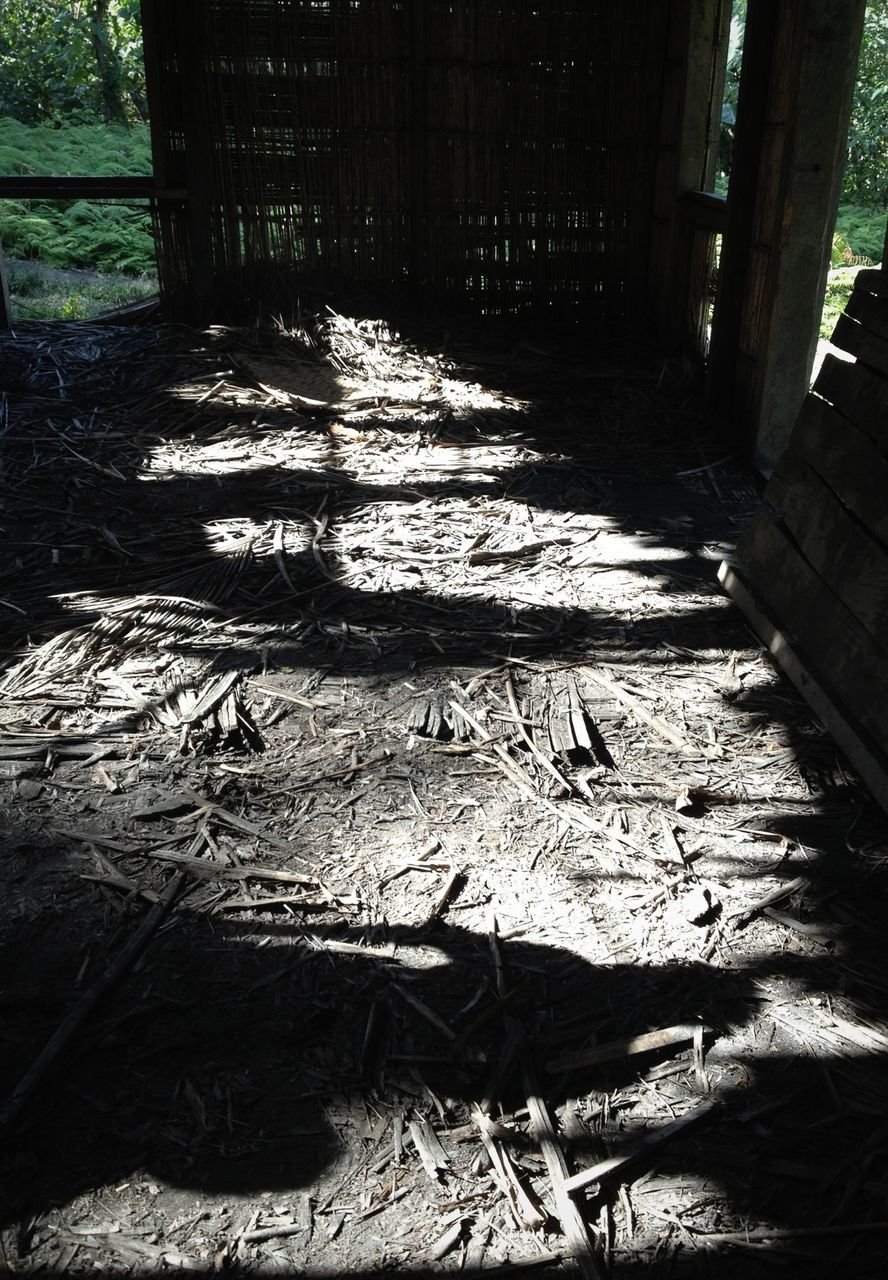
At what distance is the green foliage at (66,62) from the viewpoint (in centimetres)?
1547

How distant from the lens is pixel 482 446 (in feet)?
20.2

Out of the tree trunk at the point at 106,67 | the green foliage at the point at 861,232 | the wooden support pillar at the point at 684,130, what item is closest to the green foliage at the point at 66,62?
the tree trunk at the point at 106,67

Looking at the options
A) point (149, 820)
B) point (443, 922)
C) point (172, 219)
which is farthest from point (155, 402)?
point (443, 922)

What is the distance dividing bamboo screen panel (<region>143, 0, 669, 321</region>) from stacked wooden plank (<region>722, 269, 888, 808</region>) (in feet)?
15.0

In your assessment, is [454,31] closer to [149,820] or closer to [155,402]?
[155,402]

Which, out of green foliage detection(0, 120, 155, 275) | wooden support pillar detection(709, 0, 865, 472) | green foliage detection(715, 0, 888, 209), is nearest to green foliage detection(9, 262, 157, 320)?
green foliage detection(0, 120, 155, 275)

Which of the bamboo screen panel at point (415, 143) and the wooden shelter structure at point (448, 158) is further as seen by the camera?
the bamboo screen panel at point (415, 143)

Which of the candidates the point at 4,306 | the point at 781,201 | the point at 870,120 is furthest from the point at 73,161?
the point at 781,201

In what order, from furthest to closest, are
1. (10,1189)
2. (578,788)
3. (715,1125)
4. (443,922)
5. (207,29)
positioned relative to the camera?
(207,29), (578,788), (443,922), (715,1125), (10,1189)

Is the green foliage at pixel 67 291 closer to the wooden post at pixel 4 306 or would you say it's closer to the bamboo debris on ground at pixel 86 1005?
the wooden post at pixel 4 306

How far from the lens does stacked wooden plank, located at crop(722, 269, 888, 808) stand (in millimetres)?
3219

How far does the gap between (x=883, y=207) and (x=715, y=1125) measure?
13.8m

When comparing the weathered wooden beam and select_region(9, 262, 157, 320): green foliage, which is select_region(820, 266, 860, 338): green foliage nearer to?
the weathered wooden beam

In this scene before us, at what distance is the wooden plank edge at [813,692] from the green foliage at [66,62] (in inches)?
584
